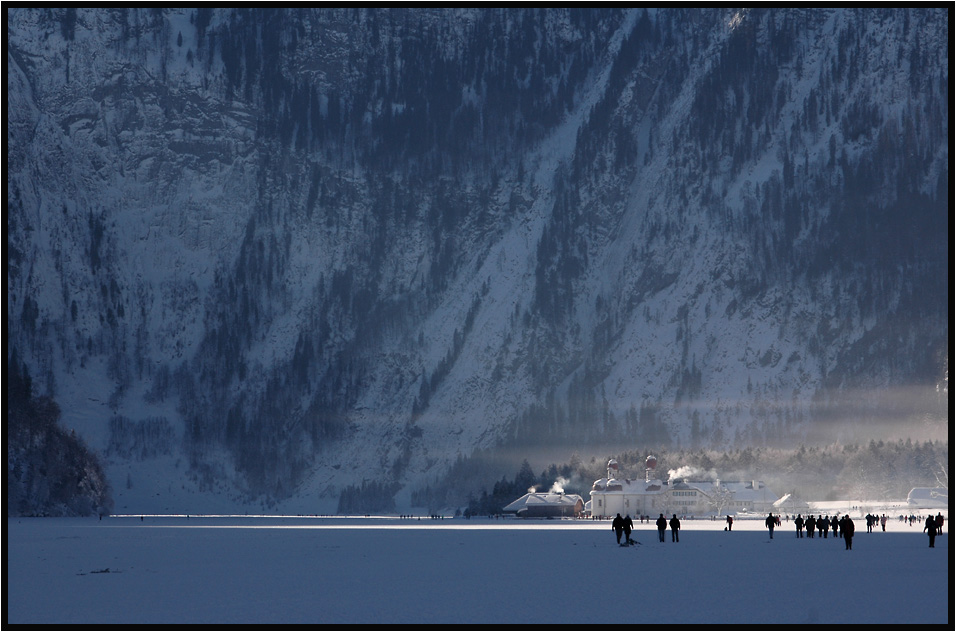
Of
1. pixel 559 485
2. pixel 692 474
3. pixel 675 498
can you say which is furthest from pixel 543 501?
pixel 692 474

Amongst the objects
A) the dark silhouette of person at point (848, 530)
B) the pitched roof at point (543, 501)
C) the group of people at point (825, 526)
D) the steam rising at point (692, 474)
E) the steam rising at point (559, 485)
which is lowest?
the steam rising at point (559, 485)

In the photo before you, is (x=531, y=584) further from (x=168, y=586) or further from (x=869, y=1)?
(x=869, y=1)

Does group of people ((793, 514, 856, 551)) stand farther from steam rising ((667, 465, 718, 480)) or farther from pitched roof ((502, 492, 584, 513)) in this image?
steam rising ((667, 465, 718, 480))

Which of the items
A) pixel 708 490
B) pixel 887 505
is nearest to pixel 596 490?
pixel 708 490

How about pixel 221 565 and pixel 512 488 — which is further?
pixel 512 488

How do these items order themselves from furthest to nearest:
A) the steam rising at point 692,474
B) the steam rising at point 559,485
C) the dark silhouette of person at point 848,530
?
the steam rising at point 692,474 → the steam rising at point 559,485 → the dark silhouette of person at point 848,530

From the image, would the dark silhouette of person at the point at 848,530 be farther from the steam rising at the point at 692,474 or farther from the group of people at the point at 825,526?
the steam rising at the point at 692,474

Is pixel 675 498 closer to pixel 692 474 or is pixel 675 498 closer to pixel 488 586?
pixel 692 474

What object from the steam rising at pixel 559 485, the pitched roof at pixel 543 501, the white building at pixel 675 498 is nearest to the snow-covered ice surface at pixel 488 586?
the white building at pixel 675 498
